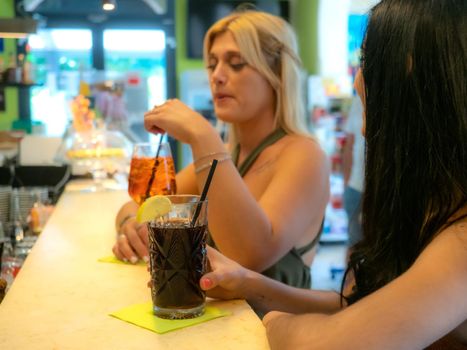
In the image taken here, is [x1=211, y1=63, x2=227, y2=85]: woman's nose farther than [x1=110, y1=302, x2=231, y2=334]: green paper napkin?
Yes

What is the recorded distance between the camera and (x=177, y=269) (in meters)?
1.10

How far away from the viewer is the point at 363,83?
45.4 inches

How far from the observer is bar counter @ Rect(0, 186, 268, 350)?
3.27 feet

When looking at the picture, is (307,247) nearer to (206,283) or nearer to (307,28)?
(206,283)

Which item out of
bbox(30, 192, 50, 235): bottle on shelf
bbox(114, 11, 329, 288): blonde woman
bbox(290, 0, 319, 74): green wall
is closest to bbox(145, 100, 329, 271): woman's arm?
bbox(114, 11, 329, 288): blonde woman

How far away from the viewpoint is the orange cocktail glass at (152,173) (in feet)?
5.24

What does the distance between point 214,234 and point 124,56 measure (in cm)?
646

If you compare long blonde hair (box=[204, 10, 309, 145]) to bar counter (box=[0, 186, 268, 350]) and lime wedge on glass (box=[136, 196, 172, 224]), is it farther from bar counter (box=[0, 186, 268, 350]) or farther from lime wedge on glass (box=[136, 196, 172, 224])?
lime wedge on glass (box=[136, 196, 172, 224])

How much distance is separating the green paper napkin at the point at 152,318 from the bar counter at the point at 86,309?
1 cm

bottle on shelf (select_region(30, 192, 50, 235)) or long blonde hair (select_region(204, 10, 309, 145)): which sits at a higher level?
long blonde hair (select_region(204, 10, 309, 145))

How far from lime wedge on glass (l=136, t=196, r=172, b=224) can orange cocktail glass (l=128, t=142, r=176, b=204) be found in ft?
1.52

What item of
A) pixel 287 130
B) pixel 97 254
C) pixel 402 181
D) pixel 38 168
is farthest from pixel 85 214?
pixel 402 181

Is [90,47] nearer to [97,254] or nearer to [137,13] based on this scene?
[137,13]

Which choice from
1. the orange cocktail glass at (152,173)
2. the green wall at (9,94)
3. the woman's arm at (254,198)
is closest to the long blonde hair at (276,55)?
the woman's arm at (254,198)
